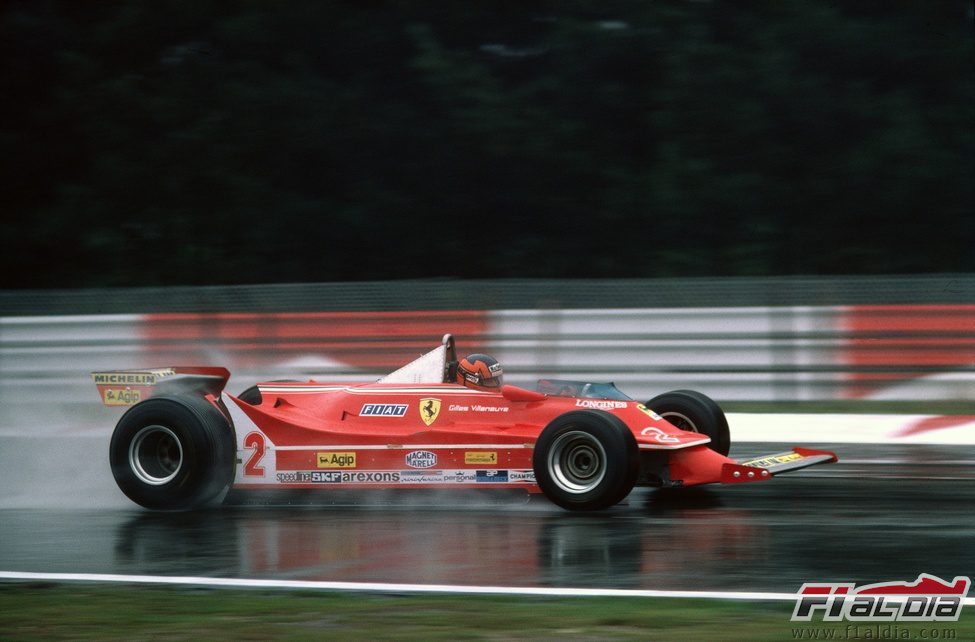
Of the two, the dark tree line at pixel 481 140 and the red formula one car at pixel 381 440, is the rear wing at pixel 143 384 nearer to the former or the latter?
the red formula one car at pixel 381 440

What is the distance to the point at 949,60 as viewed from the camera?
2078cm

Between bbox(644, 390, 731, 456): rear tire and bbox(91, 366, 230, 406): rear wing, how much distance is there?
10.3 ft

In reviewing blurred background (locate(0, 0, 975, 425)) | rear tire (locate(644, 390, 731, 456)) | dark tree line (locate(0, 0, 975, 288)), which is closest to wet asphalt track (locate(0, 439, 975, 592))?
rear tire (locate(644, 390, 731, 456))

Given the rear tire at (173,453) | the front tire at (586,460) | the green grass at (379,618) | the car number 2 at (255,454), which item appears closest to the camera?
the green grass at (379,618)

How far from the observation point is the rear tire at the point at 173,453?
29.2ft

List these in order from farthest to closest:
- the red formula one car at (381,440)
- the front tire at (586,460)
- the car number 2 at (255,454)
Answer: the car number 2 at (255,454) < the red formula one car at (381,440) < the front tire at (586,460)

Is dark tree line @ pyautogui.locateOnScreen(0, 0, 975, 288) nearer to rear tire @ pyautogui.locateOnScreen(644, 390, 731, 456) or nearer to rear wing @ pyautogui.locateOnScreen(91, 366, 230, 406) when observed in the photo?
rear tire @ pyautogui.locateOnScreen(644, 390, 731, 456)

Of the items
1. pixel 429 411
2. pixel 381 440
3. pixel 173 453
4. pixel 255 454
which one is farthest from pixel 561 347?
pixel 173 453

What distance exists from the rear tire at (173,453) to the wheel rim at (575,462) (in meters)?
2.18

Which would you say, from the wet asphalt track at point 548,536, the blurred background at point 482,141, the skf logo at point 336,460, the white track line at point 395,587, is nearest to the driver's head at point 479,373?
the wet asphalt track at point 548,536

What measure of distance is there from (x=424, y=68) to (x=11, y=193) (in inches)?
278

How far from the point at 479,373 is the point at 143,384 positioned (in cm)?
232

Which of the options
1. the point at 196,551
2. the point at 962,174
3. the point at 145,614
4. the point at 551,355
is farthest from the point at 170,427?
the point at 962,174

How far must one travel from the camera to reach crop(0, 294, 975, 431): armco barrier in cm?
1321
